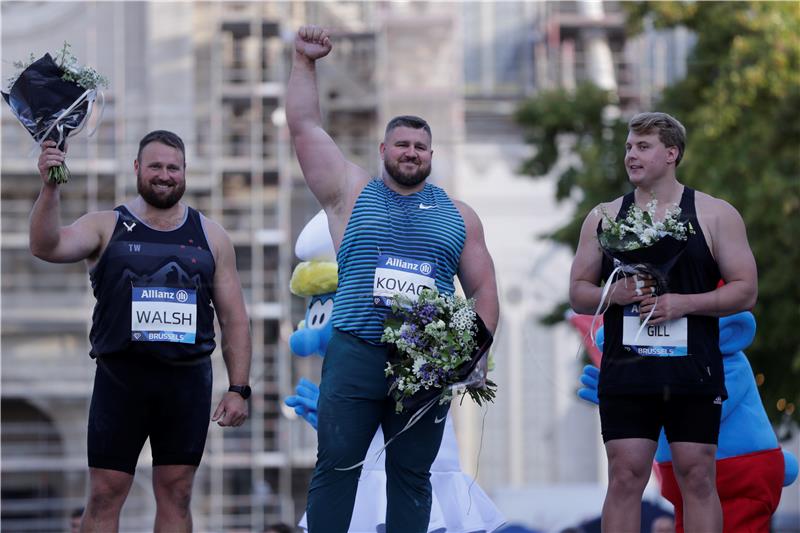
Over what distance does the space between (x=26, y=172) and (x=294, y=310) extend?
414 cm

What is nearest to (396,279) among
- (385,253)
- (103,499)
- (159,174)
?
(385,253)

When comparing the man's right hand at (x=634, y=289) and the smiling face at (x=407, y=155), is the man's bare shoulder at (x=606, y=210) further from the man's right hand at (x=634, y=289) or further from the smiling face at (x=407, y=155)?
the smiling face at (x=407, y=155)

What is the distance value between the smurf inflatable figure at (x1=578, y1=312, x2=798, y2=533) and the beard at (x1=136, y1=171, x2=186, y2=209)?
1909 mm

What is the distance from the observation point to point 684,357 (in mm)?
5363

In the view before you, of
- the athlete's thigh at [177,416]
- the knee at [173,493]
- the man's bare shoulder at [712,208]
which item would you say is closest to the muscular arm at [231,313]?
the athlete's thigh at [177,416]

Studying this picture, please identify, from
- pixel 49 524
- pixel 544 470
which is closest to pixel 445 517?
pixel 49 524

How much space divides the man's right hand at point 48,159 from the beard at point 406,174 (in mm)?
A: 1160

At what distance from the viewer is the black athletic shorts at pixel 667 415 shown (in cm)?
535

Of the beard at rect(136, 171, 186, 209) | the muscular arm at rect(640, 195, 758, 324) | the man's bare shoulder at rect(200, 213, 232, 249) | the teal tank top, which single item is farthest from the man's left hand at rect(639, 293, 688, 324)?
the beard at rect(136, 171, 186, 209)

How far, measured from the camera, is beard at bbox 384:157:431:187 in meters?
5.52

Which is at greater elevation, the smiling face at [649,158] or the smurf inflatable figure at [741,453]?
the smiling face at [649,158]

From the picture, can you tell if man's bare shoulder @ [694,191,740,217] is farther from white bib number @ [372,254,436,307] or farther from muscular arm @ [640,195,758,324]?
white bib number @ [372,254,436,307]

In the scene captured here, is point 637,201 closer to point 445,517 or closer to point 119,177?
point 445,517

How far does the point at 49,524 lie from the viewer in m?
22.7
